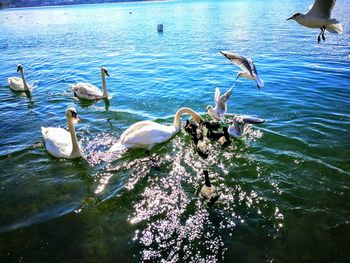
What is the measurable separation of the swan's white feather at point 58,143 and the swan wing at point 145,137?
167 cm

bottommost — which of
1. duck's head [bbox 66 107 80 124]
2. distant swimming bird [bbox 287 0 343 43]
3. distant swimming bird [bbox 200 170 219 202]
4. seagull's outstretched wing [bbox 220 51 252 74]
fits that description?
distant swimming bird [bbox 200 170 219 202]

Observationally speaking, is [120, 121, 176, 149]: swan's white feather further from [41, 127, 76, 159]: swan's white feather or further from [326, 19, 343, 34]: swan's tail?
[326, 19, 343, 34]: swan's tail

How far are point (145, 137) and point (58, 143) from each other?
2.60m

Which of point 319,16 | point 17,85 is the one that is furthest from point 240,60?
point 17,85

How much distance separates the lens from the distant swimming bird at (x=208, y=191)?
727 centimetres

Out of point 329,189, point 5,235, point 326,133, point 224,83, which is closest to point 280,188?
point 329,189

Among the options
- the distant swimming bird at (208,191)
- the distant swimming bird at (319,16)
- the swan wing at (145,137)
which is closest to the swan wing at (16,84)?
the swan wing at (145,137)

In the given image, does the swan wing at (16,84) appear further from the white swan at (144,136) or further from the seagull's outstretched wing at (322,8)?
the seagull's outstretched wing at (322,8)

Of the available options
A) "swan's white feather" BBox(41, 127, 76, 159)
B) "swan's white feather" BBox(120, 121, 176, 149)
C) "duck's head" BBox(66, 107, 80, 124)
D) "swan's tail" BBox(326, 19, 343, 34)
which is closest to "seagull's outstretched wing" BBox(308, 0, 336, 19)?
"swan's tail" BBox(326, 19, 343, 34)

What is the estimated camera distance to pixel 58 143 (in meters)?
9.73

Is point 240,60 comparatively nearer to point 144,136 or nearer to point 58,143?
point 144,136

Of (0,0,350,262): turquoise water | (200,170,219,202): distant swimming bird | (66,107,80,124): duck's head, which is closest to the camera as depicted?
(0,0,350,262): turquoise water

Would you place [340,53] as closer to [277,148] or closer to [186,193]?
[277,148]

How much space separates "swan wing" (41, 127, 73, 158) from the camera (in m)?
9.52
